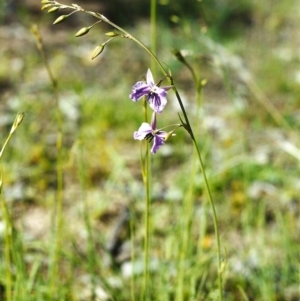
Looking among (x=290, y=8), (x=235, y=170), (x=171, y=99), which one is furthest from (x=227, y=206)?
(x=290, y=8)

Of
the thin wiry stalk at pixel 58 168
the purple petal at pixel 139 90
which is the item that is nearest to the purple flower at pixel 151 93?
the purple petal at pixel 139 90

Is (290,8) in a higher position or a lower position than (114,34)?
lower

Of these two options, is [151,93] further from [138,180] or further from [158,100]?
[138,180]

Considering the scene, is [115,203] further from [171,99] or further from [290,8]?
[290,8]

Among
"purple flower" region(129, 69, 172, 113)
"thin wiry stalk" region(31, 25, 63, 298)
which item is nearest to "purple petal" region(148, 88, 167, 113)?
"purple flower" region(129, 69, 172, 113)

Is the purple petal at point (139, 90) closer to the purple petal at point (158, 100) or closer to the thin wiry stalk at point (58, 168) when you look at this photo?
the purple petal at point (158, 100)

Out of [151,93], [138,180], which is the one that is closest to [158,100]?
[151,93]

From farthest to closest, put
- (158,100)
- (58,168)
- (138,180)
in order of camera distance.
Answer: (138,180)
(58,168)
(158,100)
